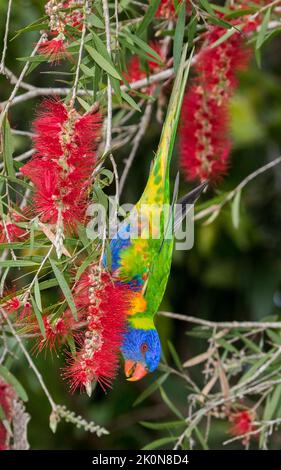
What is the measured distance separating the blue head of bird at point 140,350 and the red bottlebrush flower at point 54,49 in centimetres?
59

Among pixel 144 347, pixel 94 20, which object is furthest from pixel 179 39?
pixel 144 347

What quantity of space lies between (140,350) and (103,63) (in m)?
0.70

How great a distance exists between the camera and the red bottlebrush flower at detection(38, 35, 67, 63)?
4.15 feet

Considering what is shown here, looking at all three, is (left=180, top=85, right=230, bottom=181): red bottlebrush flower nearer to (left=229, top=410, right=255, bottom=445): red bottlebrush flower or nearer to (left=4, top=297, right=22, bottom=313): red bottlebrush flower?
(left=229, top=410, right=255, bottom=445): red bottlebrush flower

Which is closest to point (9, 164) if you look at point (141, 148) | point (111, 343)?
point (111, 343)

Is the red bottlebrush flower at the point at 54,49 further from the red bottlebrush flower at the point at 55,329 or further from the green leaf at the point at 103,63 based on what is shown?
the red bottlebrush flower at the point at 55,329

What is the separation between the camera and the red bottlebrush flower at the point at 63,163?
1.17m

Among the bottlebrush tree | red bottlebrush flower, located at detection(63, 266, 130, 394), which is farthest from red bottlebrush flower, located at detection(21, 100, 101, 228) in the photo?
red bottlebrush flower, located at detection(63, 266, 130, 394)

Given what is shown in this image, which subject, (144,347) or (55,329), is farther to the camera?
(144,347)

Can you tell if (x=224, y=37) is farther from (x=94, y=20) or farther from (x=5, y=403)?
(x=5, y=403)

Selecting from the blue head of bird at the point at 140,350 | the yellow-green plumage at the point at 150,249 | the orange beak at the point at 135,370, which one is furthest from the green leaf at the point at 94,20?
the orange beak at the point at 135,370

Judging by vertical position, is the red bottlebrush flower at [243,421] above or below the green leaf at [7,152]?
below

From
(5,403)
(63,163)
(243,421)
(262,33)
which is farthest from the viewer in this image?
(243,421)

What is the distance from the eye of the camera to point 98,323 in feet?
3.98
